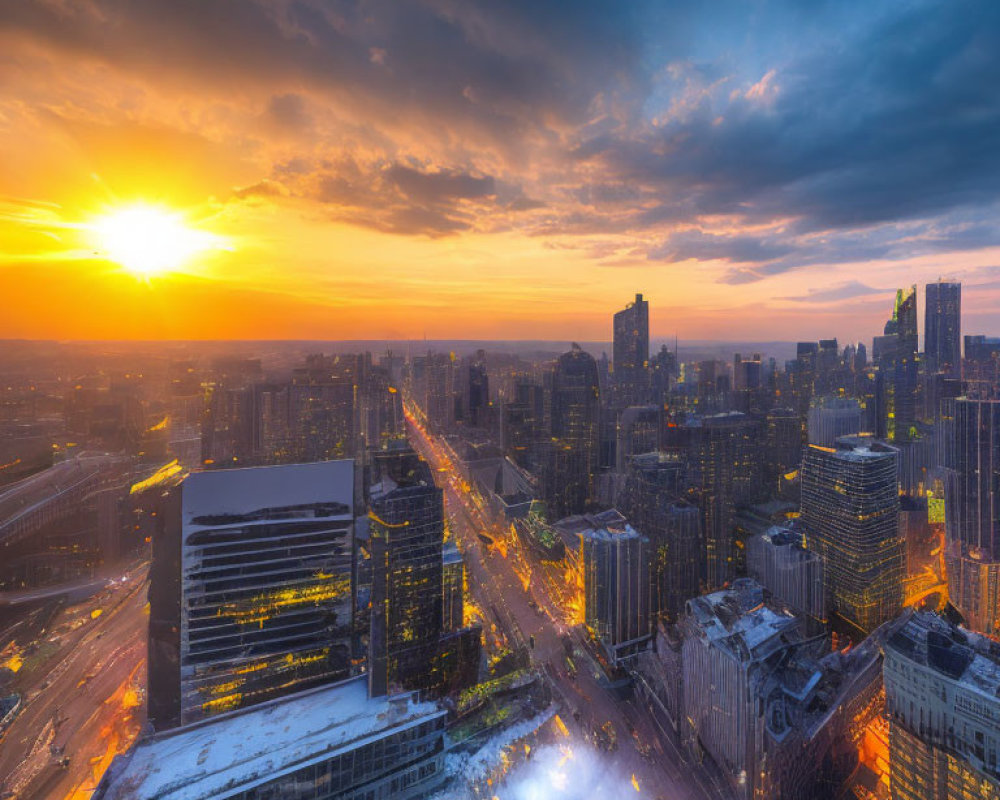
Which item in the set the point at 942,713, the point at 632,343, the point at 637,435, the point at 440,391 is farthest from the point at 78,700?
the point at 632,343

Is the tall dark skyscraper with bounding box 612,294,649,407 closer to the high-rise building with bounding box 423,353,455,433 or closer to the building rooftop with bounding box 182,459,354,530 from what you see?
the high-rise building with bounding box 423,353,455,433

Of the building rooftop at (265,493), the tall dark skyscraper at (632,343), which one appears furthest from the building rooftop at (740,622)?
the tall dark skyscraper at (632,343)

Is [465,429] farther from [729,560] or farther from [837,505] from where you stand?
[837,505]

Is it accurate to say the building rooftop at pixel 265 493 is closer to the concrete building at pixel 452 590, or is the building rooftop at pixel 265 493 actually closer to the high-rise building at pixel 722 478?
→ the concrete building at pixel 452 590

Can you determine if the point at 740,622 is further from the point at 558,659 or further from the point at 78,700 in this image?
the point at 78,700

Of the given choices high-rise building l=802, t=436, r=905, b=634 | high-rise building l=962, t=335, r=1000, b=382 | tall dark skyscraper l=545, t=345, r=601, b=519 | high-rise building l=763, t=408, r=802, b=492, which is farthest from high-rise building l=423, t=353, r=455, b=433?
high-rise building l=962, t=335, r=1000, b=382

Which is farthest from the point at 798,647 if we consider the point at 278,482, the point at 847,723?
the point at 278,482
